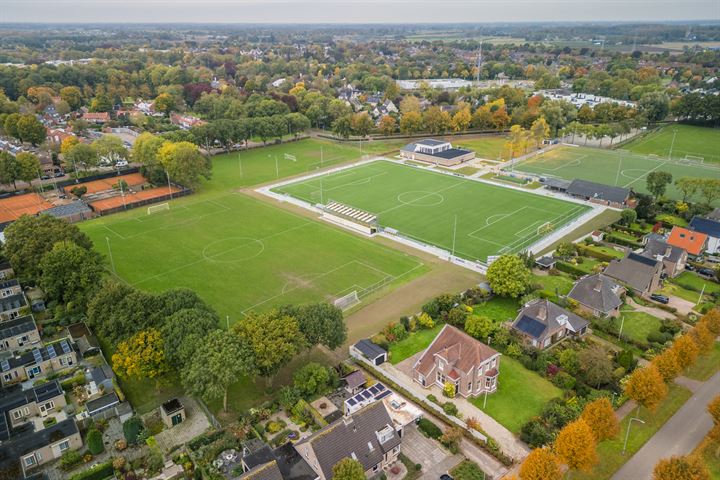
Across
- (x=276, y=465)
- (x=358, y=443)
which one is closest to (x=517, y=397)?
(x=358, y=443)

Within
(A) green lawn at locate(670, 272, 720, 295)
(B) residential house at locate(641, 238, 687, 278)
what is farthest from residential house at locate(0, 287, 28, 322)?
(A) green lawn at locate(670, 272, 720, 295)

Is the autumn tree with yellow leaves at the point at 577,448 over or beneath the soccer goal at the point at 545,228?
over

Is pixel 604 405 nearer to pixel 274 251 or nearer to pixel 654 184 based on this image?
pixel 274 251

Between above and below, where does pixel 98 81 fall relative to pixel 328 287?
above

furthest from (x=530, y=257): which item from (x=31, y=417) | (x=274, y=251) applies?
(x=31, y=417)

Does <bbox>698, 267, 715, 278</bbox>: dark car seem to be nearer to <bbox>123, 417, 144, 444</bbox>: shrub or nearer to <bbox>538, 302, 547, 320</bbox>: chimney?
<bbox>538, 302, 547, 320</bbox>: chimney

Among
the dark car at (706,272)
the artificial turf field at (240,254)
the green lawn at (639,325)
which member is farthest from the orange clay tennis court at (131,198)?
the dark car at (706,272)

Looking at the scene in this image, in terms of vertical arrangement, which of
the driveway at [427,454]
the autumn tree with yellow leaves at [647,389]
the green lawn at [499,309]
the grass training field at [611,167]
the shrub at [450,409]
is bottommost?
the driveway at [427,454]

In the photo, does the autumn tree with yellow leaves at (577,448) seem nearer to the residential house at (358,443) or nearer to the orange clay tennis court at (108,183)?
the residential house at (358,443)
